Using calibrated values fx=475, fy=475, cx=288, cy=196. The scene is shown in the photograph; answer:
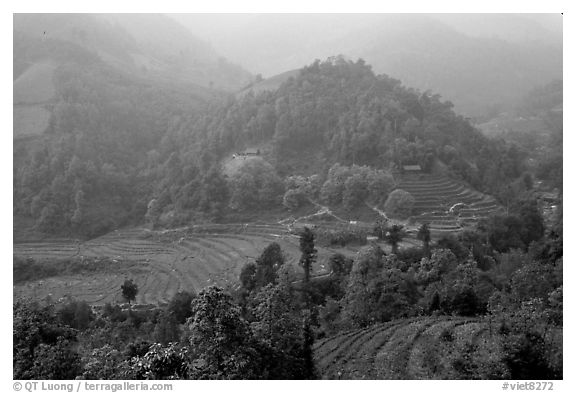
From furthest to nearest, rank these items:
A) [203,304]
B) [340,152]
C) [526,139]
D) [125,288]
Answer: [526,139]
[340,152]
[125,288]
[203,304]

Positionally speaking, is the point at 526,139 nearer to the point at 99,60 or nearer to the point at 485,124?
the point at 485,124

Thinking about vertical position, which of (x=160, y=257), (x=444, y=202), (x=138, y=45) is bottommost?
(x=160, y=257)

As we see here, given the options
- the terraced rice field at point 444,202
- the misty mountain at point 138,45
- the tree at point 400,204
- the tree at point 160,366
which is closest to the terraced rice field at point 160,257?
the tree at point 400,204

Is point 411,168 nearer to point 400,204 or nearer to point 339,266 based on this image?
point 400,204

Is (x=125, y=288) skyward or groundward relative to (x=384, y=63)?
groundward

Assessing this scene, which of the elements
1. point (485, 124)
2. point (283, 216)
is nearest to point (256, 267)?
point (283, 216)

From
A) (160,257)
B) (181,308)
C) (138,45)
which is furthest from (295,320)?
(138,45)
